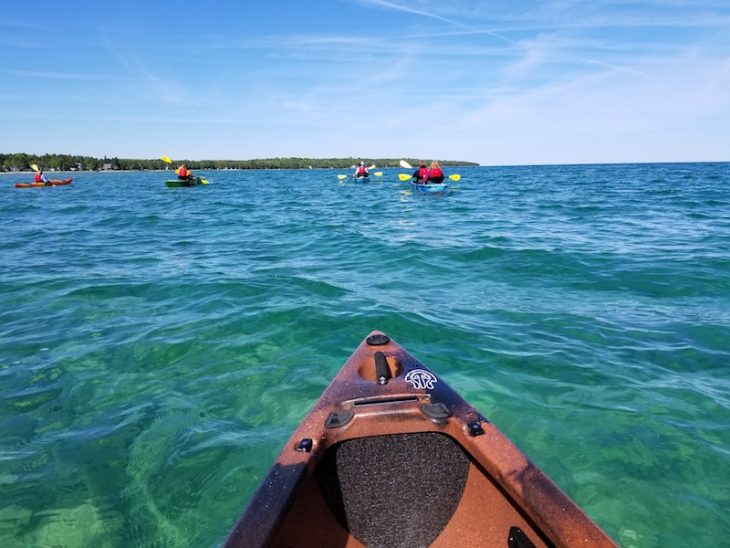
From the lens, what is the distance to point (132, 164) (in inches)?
5714

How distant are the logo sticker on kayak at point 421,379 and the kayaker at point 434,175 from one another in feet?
88.6

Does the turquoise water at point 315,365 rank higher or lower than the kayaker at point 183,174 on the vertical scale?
lower

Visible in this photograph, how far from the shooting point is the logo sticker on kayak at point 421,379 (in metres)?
2.93

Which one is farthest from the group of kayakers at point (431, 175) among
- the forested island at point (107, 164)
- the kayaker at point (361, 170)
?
the forested island at point (107, 164)

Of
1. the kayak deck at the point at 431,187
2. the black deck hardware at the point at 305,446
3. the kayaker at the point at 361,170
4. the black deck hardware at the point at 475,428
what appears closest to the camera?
the black deck hardware at the point at 305,446

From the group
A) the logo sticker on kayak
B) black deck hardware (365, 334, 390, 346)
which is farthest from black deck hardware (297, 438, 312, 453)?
black deck hardware (365, 334, 390, 346)

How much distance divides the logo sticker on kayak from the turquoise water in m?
1.84

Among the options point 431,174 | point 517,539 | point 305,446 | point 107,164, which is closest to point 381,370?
point 305,446

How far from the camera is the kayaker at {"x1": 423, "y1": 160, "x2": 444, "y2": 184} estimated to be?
28.8m

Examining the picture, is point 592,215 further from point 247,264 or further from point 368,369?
point 368,369

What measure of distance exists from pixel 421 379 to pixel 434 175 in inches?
1070

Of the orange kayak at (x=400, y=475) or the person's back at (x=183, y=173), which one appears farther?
the person's back at (x=183, y=173)

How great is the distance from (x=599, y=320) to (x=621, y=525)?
4.41 meters

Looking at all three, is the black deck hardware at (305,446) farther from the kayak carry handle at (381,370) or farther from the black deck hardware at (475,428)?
the black deck hardware at (475,428)
